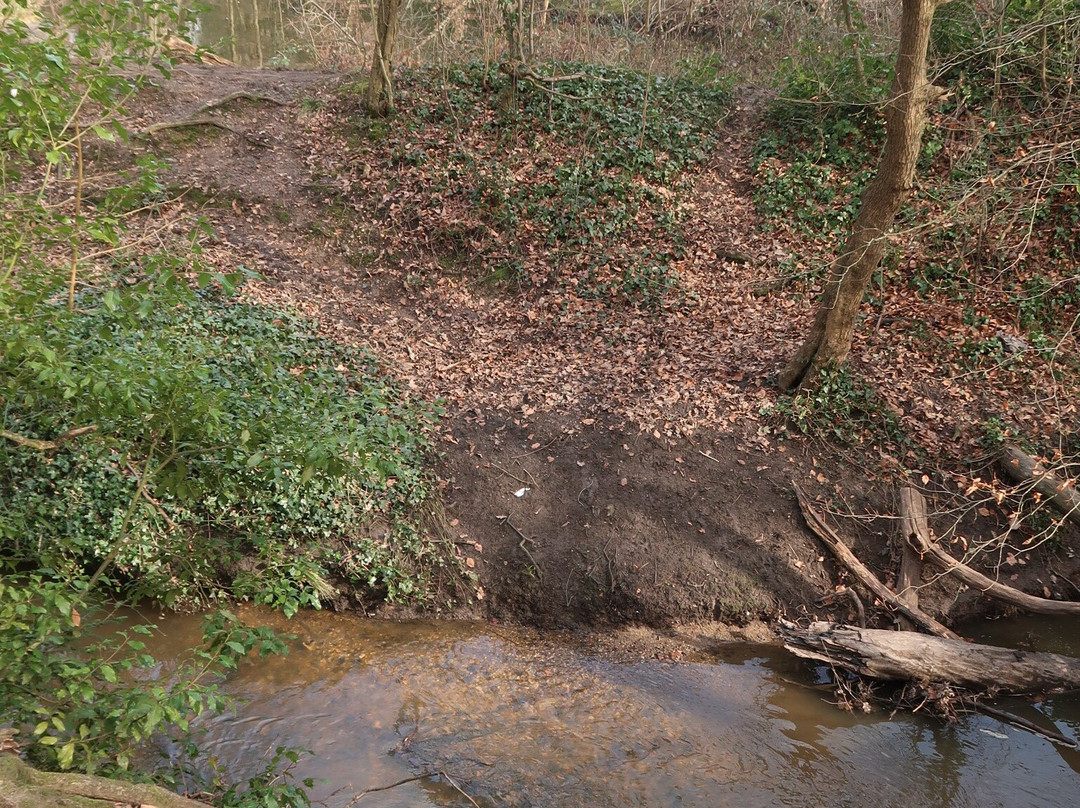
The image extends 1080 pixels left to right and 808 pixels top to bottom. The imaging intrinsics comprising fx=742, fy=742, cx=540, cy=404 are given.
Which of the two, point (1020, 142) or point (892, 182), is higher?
point (1020, 142)

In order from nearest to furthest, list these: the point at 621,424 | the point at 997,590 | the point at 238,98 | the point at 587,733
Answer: the point at 587,733, the point at 997,590, the point at 621,424, the point at 238,98

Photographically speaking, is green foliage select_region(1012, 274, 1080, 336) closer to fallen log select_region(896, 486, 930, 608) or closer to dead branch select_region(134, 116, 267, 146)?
fallen log select_region(896, 486, 930, 608)

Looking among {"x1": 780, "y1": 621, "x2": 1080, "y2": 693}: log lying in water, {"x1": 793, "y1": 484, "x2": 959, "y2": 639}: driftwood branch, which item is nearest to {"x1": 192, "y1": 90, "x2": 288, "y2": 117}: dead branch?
{"x1": 793, "y1": 484, "x2": 959, "y2": 639}: driftwood branch

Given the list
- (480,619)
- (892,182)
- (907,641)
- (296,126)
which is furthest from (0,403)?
(296,126)

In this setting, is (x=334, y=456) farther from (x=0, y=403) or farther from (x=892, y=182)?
(x=892, y=182)

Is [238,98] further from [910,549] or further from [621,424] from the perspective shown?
[910,549]

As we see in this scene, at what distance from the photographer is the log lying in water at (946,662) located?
7.11m

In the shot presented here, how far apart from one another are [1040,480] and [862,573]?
1.99 metres

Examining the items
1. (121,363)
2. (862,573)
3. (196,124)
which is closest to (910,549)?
(862,573)

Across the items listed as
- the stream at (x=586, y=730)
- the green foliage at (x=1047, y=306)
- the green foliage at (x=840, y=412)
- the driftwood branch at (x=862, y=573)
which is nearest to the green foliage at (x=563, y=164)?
the green foliage at (x=840, y=412)

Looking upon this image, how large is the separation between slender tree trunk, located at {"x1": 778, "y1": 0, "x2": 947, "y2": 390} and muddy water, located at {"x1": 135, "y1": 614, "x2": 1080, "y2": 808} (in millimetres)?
3945

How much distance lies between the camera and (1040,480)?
7.51m

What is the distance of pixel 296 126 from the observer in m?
15.0

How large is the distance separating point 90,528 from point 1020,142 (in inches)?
558
